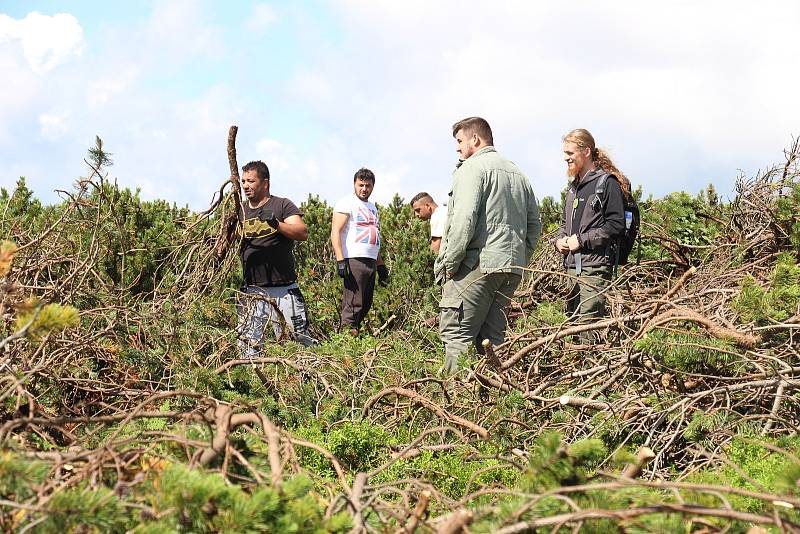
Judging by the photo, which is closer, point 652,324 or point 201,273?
point 652,324

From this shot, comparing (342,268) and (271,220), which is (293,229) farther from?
(342,268)

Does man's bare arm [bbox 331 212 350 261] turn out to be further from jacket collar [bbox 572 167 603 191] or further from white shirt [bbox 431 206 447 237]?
jacket collar [bbox 572 167 603 191]

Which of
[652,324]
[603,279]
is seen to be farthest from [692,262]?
[652,324]

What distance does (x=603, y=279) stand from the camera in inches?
237

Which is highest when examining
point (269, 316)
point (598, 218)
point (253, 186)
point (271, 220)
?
point (253, 186)

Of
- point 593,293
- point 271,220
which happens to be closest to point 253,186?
point 271,220

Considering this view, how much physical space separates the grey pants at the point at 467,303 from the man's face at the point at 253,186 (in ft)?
5.91

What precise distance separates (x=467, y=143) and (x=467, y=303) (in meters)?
1.06

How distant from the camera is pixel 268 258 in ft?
22.2

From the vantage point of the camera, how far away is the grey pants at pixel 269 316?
640 centimetres

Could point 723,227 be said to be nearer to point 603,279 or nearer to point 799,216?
point 799,216

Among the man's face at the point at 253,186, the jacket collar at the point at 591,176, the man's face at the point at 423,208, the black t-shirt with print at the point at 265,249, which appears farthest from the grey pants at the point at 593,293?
the man's face at the point at 423,208

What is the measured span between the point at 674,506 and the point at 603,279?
4.12 meters

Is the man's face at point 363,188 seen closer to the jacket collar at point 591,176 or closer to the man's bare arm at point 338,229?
the man's bare arm at point 338,229
